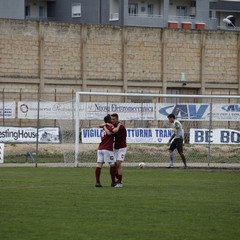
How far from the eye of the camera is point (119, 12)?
82.1 meters

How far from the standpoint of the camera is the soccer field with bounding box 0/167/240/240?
15.8 meters

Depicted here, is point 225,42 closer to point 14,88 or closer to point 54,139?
point 14,88

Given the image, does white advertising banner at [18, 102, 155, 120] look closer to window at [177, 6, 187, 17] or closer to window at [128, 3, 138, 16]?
window at [128, 3, 138, 16]

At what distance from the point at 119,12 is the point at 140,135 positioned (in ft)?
143

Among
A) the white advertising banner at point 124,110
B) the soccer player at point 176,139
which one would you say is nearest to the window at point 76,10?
the white advertising banner at point 124,110

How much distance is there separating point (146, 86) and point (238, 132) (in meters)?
25.0

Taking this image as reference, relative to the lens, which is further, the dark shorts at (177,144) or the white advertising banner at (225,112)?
the white advertising banner at (225,112)

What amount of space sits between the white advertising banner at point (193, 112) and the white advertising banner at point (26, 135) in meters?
4.83

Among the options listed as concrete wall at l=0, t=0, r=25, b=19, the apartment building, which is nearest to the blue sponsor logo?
the apartment building

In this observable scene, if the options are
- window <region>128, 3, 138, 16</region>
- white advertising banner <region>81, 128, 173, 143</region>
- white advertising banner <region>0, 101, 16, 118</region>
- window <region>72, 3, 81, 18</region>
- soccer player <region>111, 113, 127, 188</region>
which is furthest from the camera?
window <region>128, 3, 138, 16</region>

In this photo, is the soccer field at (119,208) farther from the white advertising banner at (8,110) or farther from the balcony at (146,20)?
the balcony at (146,20)

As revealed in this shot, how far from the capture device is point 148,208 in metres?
19.8

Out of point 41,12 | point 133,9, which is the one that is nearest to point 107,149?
point 133,9

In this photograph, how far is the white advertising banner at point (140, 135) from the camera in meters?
39.4
